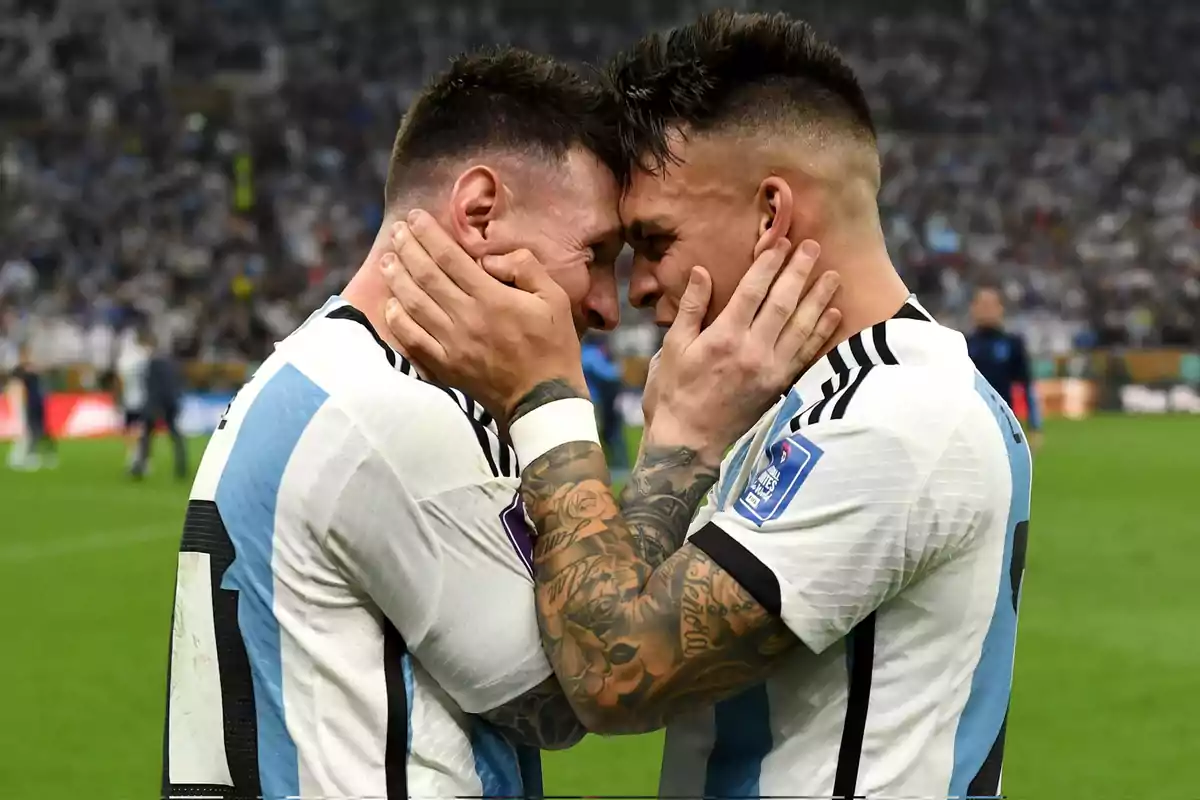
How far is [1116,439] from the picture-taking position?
23.1 metres

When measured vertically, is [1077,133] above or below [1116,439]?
above

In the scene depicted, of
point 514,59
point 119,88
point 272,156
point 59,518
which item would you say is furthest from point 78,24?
point 514,59

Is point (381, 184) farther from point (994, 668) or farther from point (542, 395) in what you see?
point (994, 668)

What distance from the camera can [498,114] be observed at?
9.25 ft

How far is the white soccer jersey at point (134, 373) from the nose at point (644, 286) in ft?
57.5

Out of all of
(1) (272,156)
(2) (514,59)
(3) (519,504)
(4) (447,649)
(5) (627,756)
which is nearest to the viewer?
(4) (447,649)

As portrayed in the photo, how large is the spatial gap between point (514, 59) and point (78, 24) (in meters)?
36.4

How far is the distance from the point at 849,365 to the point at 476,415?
0.68m

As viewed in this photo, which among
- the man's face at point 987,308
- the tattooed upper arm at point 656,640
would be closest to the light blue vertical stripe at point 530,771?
the tattooed upper arm at point 656,640

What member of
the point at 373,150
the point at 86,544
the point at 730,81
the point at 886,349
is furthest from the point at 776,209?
the point at 373,150

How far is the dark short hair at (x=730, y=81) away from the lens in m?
2.75

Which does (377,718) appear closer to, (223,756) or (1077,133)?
(223,756)

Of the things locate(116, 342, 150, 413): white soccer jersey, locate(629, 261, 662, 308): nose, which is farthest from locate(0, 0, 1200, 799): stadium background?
locate(629, 261, 662, 308): nose

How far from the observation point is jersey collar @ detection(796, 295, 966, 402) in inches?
99.9
